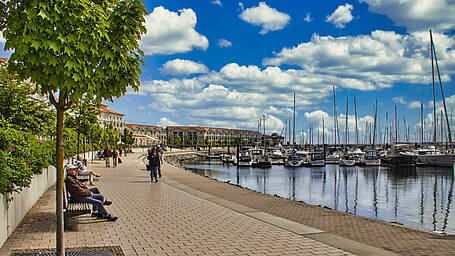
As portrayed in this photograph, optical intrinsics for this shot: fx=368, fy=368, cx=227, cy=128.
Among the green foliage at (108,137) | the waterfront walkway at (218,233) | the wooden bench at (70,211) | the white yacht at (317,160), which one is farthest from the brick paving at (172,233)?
the white yacht at (317,160)

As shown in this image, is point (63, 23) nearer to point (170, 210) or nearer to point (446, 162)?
point (170, 210)

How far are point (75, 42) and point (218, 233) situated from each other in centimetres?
511

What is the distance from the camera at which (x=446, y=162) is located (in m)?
57.9

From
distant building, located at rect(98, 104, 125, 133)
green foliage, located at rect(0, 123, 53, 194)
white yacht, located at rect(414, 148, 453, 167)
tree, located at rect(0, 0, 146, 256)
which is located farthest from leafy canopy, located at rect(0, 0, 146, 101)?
distant building, located at rect(98, 104, 125, 133)

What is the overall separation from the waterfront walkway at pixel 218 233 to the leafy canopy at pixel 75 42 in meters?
3.19

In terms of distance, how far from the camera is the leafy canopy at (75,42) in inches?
186

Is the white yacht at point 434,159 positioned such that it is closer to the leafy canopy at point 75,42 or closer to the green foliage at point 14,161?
the green foliage at point 14,161

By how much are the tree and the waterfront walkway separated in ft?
6.59

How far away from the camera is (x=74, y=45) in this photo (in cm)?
502

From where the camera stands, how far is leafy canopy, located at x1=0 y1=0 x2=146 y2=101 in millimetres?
4734

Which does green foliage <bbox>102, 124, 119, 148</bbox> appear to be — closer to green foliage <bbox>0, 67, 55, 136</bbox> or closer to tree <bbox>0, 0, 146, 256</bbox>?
green foliage <bbox>0, 67, 55, 136</bbox>

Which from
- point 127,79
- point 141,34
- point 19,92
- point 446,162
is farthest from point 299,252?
point 446,162

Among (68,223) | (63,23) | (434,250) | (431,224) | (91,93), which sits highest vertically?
(63,23)

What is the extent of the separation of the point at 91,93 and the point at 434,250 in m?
7.51
